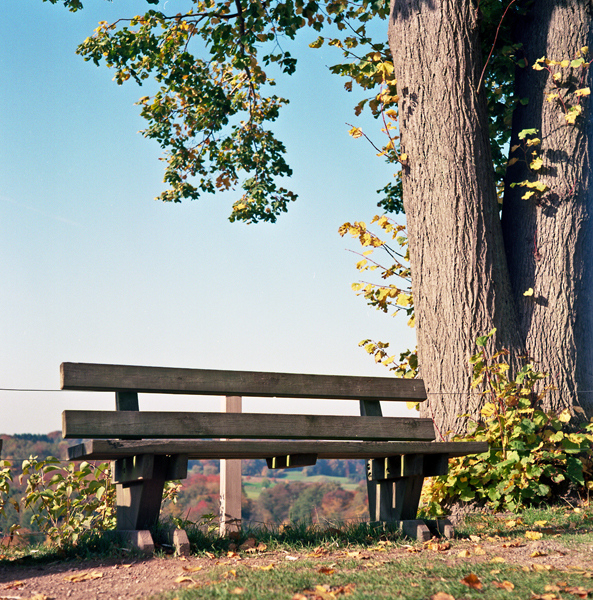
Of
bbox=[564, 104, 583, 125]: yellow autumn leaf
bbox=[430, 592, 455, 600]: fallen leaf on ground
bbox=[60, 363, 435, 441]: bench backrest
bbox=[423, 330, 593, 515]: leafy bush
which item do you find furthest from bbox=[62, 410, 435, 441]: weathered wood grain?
bbox=[564, 104, 583, 125]: yellow autumn leaf

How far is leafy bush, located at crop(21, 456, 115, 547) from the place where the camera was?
486 cm

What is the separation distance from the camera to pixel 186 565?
3377mm

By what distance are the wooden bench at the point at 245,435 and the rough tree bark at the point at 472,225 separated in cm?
132

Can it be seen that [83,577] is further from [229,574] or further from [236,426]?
[236,426]

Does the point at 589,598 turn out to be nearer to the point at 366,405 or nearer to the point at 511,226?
the point at 366,405

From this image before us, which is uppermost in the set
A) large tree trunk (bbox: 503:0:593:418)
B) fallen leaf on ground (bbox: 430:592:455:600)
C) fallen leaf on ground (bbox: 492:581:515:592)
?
large tree trunk (bbox: 503:0:593:418)

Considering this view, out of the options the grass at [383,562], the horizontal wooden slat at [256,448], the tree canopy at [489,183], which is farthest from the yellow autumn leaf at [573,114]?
the grass at [383,562]

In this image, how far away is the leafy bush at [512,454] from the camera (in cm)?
505

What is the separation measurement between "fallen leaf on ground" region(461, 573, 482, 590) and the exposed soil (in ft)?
1.44

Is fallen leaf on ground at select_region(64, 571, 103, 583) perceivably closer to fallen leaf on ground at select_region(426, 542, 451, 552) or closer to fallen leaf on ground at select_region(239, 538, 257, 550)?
fallen leaf on ground at select_region(239, 538, 257, 550)

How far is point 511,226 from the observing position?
630cm

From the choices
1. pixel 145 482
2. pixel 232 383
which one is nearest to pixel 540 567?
pixel 232 383

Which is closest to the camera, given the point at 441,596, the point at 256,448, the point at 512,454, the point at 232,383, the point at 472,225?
the point at 441,596

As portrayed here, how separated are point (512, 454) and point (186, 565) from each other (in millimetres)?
2738
